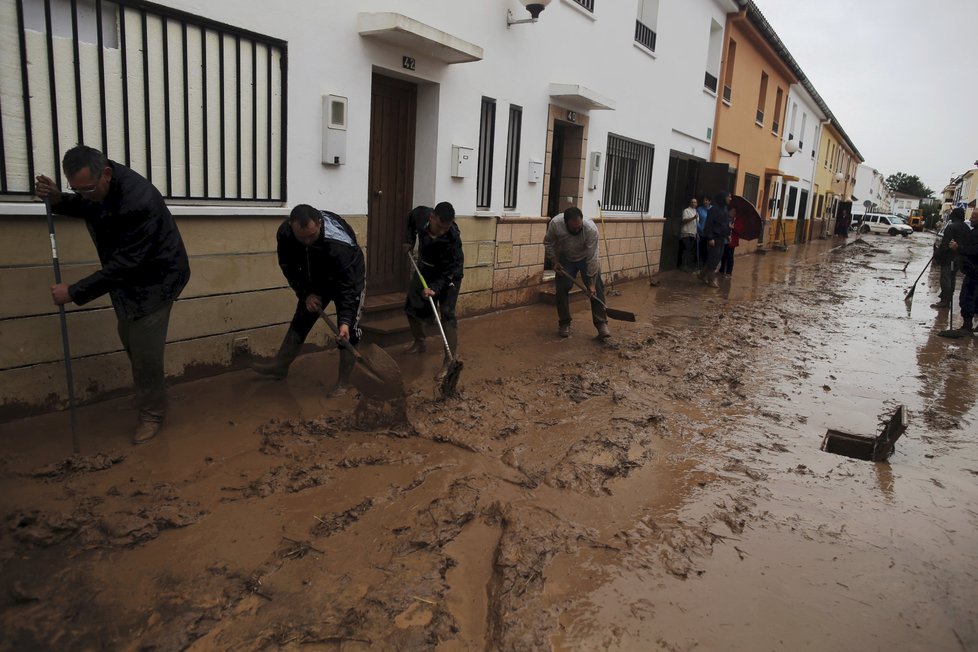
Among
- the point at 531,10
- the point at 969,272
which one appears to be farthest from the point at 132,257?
the point at 969,272

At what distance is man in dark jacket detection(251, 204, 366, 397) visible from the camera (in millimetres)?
4566

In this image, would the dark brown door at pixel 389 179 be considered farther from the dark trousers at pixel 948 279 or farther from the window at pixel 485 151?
the dark trousers at pixel 948 279

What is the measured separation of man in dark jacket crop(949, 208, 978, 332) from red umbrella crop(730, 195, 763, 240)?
14.7 feet

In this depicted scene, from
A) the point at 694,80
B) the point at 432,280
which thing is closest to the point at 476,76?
the point at 432,280

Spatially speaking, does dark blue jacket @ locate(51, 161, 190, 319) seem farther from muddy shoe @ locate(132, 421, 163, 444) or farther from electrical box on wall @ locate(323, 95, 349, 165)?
electrical box on wall @ locate(323, 95, 349, 165)

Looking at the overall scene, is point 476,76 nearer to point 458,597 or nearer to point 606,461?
point 606,461

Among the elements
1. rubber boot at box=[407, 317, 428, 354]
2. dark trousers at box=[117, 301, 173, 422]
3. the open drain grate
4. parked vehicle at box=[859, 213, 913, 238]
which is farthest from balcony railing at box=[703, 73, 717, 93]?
parked vehicle at box=[859, 213, 913, 238]

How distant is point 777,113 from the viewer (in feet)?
72.3

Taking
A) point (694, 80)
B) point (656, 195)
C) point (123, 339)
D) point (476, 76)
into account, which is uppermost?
point (694, 80)

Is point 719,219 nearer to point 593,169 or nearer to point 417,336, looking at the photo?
point 593,169

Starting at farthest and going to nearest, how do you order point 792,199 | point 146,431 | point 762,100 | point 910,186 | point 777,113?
point 910,186 < point 792,199 < point 777,113 < point 762,100 < point 146,431

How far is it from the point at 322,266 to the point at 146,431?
1588 mm

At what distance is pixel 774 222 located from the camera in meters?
25.2

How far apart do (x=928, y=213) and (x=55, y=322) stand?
86891 mm
